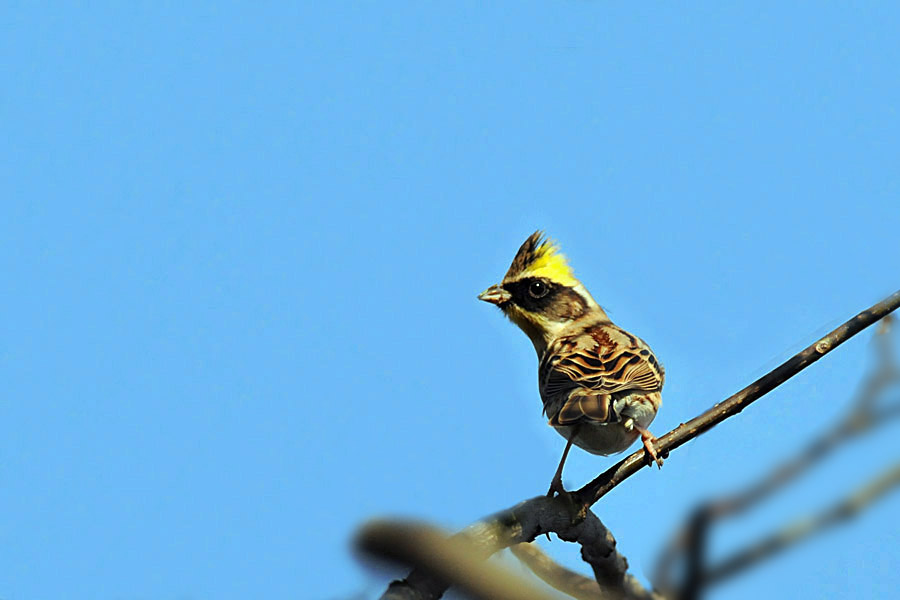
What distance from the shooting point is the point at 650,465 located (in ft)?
15.5

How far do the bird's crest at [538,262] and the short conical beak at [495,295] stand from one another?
0.43 ft

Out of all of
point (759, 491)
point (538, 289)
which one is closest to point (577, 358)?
point (538, 289)

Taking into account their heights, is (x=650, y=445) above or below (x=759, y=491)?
above

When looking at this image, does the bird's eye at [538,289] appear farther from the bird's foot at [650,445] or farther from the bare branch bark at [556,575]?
the bare branch bark at [556,575]

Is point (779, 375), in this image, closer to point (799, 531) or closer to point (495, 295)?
point (799, 531)

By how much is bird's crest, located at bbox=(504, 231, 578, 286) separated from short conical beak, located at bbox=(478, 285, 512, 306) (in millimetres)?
132

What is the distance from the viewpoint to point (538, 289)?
746 centimetres

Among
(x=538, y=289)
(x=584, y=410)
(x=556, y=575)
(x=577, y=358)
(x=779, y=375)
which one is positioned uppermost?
(x=538, y=289)

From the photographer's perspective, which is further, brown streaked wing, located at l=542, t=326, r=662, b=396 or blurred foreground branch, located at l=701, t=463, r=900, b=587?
brown streaked wing, located at l=542, t=326, r=662, b=396

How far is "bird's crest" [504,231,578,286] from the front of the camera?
7406 mm

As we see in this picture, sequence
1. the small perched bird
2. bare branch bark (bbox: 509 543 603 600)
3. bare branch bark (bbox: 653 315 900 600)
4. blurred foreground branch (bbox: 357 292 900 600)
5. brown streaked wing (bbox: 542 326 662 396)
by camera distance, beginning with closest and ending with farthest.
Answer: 1. bare branch bark (bbox: 653 315 900 600)
2. blurred foreground branch (bbox: 357 292 900 600)
3. bare branch bark (bbox: 509 543 603 600)
4. the small perched bird
5. brown streaked wing (bbox: 542 326 662 396)

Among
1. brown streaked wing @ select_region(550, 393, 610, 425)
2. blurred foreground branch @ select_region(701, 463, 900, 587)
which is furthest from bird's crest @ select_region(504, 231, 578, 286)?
blurred foreground branch @ select_region(701, 463, 900, 587)

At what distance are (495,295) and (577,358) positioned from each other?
4.29 ft

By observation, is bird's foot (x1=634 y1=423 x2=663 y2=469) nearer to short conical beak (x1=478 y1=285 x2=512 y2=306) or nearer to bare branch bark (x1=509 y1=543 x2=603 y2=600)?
bare branch bark (x1=509 y1=543 x2=603 y2=600)
